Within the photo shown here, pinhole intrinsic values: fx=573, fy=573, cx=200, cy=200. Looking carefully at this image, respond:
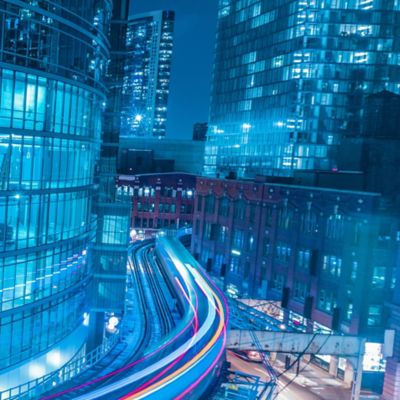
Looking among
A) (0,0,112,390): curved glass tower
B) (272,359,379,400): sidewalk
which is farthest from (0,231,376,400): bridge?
(0,0,112,390): curved glass tower

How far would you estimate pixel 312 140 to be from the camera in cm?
9888

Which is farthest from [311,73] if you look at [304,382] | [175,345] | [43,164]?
[175,345]

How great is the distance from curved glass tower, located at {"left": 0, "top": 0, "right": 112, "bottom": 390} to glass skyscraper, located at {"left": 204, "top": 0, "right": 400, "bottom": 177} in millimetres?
66877

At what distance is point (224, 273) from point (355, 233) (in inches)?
933

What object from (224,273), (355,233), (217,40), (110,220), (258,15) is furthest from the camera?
(217,40)

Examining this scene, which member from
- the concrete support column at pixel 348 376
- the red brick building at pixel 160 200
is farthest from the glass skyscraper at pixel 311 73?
the concrete support column at pixel 348 376

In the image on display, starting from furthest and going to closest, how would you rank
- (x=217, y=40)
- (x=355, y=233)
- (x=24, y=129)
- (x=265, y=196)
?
(x=217, y=40)
(x=265, y=196)
(x=355, y=233)
(x=24, y=129)

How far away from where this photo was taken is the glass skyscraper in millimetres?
94688

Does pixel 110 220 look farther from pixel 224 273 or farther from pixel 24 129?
pixel 224 273

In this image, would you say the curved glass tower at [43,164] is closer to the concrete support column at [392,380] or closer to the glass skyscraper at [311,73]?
the concrete support column at [392,380]

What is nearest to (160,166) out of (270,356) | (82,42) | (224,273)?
(224,273)

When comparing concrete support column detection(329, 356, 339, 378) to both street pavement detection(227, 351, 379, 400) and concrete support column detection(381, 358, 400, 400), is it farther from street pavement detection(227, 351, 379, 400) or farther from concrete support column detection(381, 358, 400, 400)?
concrete support column detection(381, 358, 400, 400)

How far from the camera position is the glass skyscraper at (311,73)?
9469 cm

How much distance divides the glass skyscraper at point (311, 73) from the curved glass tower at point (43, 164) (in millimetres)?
66877
